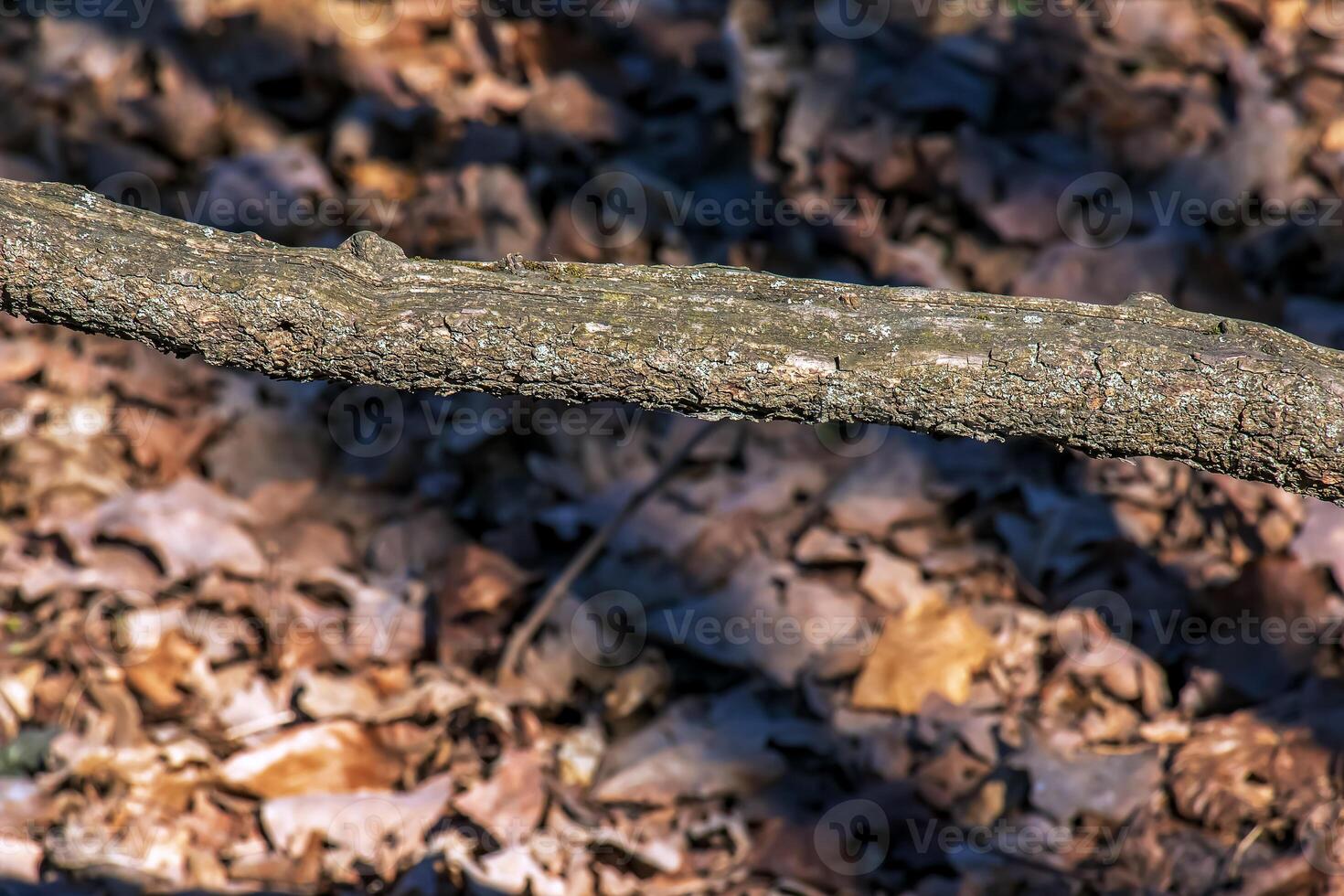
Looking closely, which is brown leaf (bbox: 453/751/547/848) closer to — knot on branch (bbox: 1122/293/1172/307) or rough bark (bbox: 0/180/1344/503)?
rough bark (bbox: 0/180/1344/503)

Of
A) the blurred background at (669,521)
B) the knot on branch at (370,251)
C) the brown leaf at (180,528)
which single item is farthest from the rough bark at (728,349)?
the brown leaf at (180,528)

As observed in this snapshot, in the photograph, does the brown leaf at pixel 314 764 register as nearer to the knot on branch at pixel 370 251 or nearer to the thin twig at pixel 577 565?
the thin twig at pixel 577 565

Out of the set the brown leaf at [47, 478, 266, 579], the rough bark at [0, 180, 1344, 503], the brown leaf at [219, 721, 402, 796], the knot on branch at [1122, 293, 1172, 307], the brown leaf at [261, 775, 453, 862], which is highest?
the knot on branch at [1122, 293, 1172, 307]

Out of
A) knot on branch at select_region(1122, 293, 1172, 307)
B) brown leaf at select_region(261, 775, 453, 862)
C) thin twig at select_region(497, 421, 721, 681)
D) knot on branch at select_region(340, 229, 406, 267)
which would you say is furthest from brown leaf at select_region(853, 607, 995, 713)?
knot on branch at select_region(340, 229, 406, 267)

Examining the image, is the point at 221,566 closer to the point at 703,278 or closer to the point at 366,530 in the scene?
the point at 366,530

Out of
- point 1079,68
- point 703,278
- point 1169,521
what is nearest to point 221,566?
point 703,278
